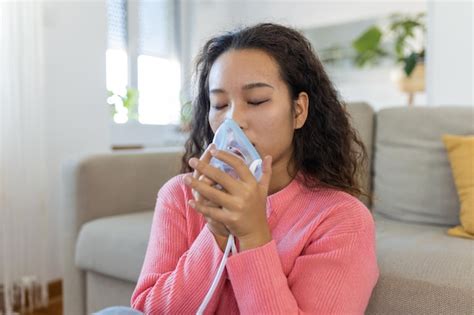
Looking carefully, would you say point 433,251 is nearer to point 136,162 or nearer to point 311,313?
point 311,313

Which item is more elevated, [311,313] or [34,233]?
[311,313]

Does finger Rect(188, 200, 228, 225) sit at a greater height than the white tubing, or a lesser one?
greater

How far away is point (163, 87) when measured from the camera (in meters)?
3.19

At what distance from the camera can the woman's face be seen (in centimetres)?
76

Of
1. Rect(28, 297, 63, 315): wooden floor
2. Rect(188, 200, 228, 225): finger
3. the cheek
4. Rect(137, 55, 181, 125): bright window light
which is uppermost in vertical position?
Rect(137, 55, 181, 125): bright window light

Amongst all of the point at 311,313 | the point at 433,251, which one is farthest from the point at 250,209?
the point at 433,251

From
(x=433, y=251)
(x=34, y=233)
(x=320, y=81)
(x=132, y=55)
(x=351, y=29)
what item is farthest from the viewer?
(x=351, y=29)

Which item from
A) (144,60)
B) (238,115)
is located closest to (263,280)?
(238,115)

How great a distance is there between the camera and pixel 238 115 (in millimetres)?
750

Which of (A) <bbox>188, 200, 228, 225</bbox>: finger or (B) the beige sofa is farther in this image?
(B) the beige sofa

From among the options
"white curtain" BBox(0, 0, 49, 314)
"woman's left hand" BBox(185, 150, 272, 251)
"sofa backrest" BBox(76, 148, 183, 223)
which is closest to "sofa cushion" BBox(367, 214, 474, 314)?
"woman's left hand" BBox(185, 150, 272, 251)

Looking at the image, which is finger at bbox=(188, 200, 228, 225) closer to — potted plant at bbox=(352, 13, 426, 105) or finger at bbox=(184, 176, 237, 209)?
finger at bbox=(184, 176, 237, 209)

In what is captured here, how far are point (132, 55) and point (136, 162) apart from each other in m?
1.44

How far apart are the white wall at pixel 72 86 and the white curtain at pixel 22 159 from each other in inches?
4.3
